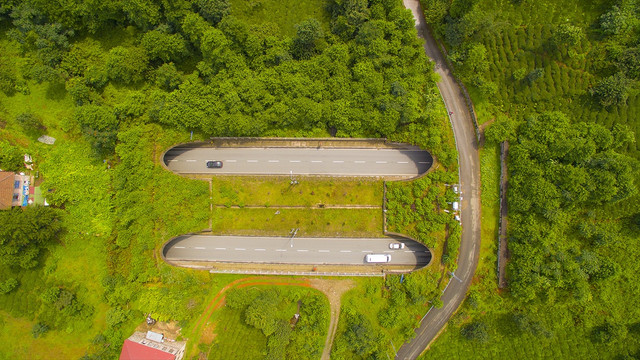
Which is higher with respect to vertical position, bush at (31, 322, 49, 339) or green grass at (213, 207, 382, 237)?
green grass at (213, 207, 382, 237)

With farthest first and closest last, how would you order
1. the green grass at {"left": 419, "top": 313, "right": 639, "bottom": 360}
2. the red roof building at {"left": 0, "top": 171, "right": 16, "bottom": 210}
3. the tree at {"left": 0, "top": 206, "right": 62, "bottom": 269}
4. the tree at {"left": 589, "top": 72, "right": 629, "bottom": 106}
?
1. the red roof building at {"left": 0, "top": 171, "right": 16, "bottom": 210}
2. the tree at {"left": 0, "top": 206, "right": 62, "bottom": 269}
3. the green grass at {"left": 419, "top": 313, "right": 639, "bottom": 360}
4. the tree at {"left": 589, "top": 72, "right": 629, "bottom": 106}

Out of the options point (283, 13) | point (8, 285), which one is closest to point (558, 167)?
point (283, 13)

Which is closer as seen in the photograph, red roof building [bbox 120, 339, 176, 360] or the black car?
red roof building [bbox 120, 339, 176, 360]

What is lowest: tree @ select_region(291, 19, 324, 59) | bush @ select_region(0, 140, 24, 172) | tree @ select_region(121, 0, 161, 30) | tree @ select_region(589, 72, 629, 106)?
bush @ select_region(0, 140, 24, 172)

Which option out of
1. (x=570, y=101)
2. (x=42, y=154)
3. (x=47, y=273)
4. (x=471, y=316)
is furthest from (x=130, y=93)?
(x=570, y=101)

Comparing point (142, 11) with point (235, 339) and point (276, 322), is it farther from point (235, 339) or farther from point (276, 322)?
point (235, 339)

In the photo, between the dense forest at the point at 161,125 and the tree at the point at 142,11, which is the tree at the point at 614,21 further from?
the tree at the point at 142,11

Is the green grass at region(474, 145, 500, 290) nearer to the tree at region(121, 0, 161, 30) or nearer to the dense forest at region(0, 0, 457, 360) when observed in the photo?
the dense forest at region(0, 0, 457, 360)

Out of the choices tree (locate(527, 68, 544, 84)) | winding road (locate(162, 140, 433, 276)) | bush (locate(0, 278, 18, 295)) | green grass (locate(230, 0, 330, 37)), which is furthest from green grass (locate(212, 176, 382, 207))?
bush (locate(0, 278, 18, 295))
